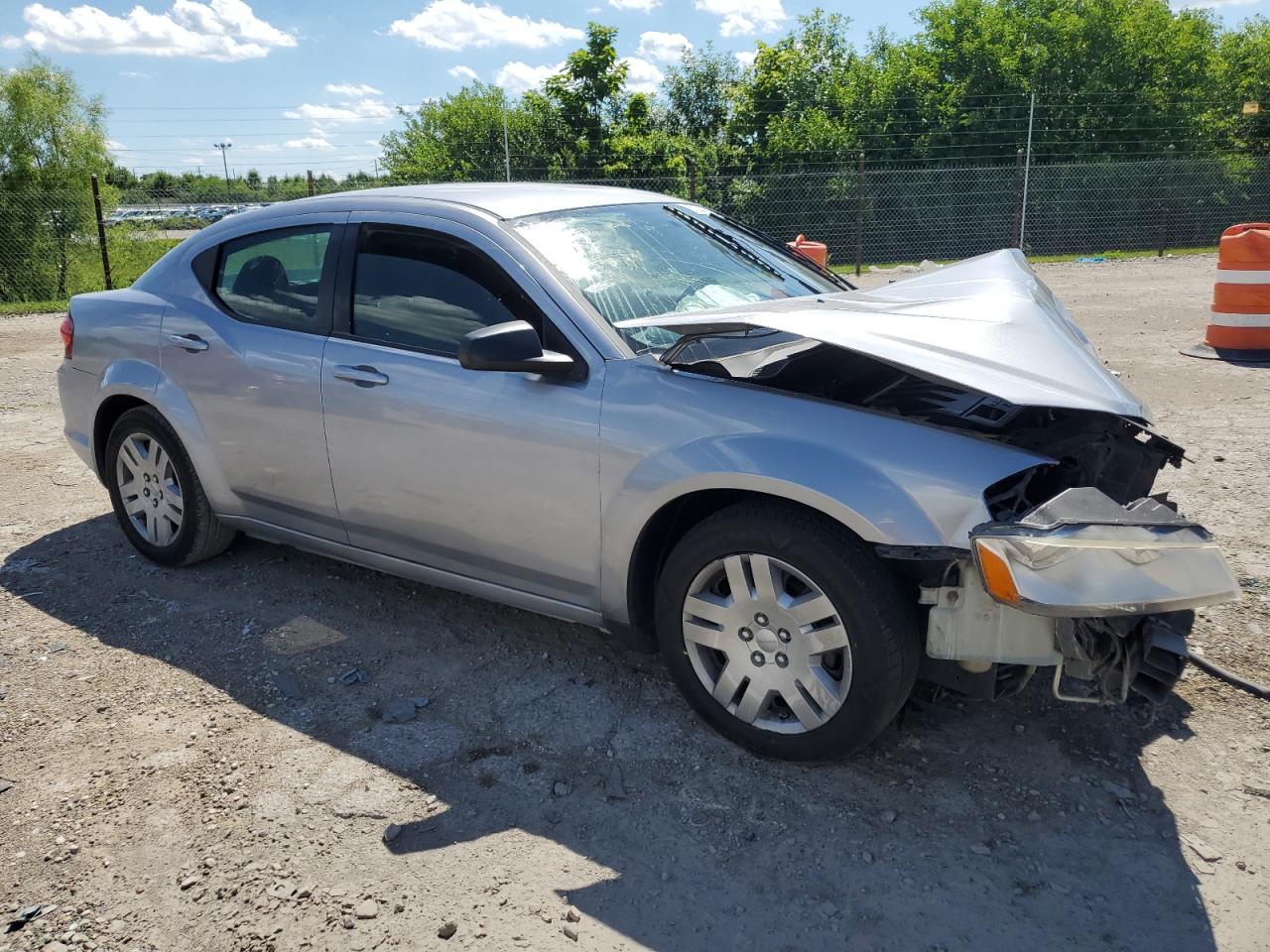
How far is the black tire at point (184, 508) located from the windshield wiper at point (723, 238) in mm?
2420

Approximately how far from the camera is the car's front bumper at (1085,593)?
94.8 inches

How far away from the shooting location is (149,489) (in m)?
4.64

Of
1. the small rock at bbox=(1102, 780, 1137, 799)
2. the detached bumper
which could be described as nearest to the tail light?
the detached bumper

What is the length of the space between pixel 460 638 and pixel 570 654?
470 millimetres

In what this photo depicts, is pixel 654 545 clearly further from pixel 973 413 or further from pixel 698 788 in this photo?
pixel 973 413

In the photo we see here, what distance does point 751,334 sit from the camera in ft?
11.4

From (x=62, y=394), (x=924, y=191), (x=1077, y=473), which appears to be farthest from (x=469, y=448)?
(x=924, y=191)

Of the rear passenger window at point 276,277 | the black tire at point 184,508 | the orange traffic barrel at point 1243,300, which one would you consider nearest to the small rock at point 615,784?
the rear passenger window at point 276,277

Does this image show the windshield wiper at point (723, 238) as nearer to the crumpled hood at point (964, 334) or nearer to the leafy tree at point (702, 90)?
Result: the crumpled hood at point (964, 334)

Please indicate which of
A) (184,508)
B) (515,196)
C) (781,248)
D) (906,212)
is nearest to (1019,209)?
(906,212)

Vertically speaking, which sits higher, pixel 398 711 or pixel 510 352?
pixel 510 352

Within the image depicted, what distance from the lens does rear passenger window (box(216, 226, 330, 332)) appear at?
398cm

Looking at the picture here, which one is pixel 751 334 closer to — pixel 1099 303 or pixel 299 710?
pixel 299 710

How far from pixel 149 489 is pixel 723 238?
9.48ft
